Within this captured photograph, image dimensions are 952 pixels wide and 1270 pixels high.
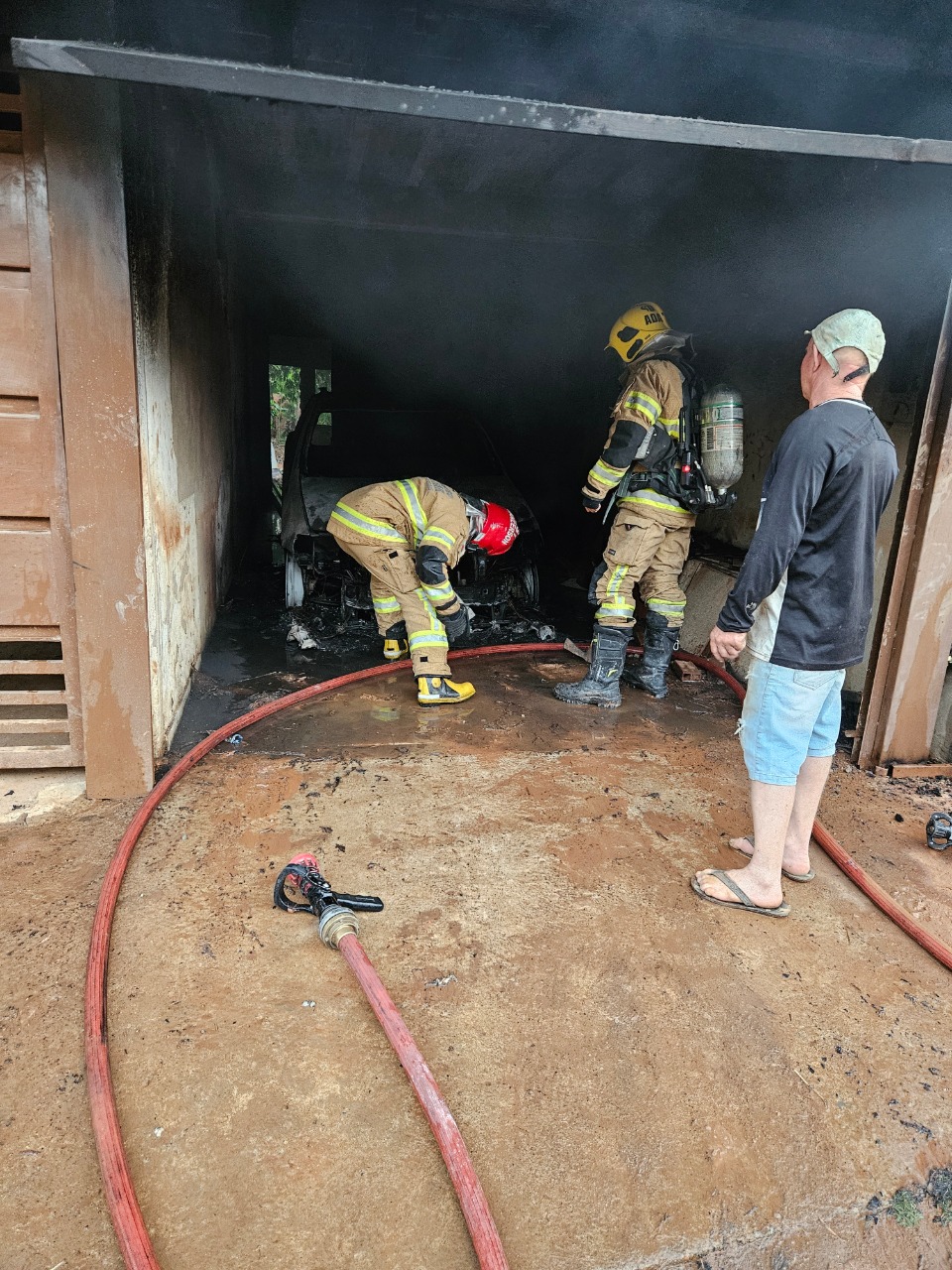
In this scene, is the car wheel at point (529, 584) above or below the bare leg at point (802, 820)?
above

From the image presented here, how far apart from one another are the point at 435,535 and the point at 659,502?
125 centimetres

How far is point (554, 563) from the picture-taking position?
798 centimetres

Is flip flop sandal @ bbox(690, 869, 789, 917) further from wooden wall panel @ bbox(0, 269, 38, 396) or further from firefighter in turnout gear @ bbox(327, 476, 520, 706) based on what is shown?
wooden wall panel @ bbox(0, 269, 38, 396)

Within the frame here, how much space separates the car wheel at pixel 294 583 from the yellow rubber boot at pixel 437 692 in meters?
1.39

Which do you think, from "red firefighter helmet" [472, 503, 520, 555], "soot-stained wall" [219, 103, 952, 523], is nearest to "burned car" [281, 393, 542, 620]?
"red firefighter helmet" [472, 503, 520, 555]

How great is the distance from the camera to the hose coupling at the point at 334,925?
7.68 ft

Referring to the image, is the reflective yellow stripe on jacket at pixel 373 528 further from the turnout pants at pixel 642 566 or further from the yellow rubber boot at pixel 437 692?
the turnout pants at pixel 642 566

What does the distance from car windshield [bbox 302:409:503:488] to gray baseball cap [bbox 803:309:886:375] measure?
3.41 meters

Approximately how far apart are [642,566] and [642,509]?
0.31 metres

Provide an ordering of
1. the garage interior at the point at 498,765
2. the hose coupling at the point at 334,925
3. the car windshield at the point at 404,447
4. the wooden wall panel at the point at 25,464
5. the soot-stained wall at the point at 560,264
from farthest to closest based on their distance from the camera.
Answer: the car windshield at the point at 404,447 → the soot-stained wall at the point at 560,264 → the wooden wall panel at the point at 25,464 → the hose coupling at the point at 334,925 → the garage interior at the point at 498,765

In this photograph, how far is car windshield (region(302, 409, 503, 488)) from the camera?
18.9 ft

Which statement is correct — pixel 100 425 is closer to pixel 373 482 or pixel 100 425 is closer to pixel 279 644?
pixel 279 644

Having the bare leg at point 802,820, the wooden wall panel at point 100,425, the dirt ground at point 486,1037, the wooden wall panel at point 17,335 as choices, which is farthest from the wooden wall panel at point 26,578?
the bare leg at point 802,820

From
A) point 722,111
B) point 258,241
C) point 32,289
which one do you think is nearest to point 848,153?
point 722,111
